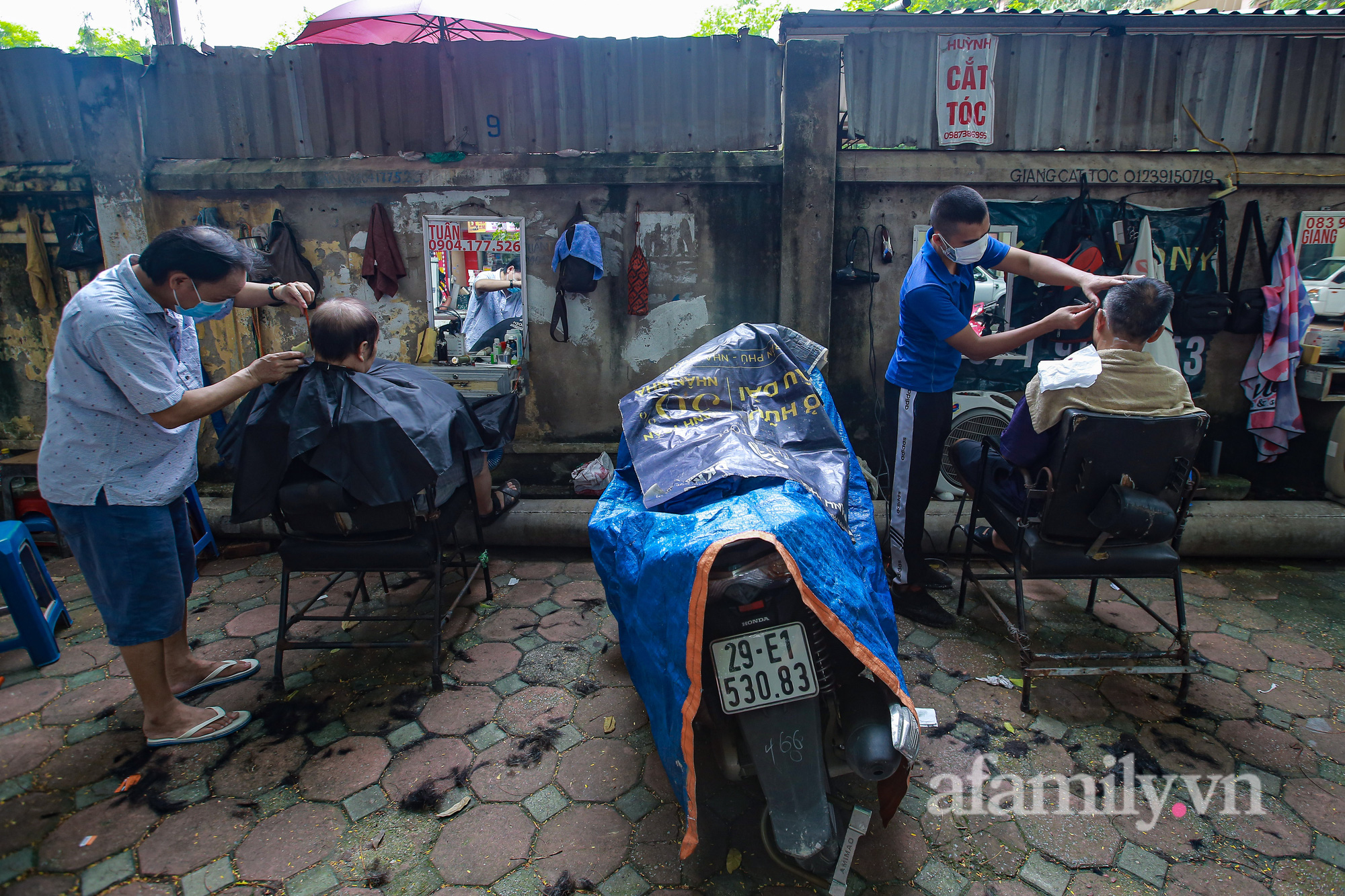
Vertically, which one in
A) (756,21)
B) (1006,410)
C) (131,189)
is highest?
(756,21)

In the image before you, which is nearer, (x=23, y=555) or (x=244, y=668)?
(x=244, y=668)

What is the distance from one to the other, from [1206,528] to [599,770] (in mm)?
3654

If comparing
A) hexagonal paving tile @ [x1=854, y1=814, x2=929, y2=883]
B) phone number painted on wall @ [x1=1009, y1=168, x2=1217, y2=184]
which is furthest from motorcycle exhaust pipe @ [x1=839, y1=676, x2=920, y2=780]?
phone number painted on wall @ [x1=1009, y1=168, x2=1217, y2=184]

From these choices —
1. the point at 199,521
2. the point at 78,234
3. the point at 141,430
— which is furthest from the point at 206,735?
the point at 78,234

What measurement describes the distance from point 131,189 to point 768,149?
429cm

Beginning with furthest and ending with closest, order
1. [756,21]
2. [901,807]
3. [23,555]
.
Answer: [756,21] < [23,555] < [901,807]

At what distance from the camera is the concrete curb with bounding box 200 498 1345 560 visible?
3.82 m

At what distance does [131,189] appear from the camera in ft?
14.9

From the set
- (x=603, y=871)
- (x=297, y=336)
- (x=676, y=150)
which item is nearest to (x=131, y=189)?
(x=297, y=336)

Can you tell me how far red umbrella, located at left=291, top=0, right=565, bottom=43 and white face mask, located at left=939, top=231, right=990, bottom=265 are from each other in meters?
4.49

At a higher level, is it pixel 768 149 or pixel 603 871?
pixel 768 149

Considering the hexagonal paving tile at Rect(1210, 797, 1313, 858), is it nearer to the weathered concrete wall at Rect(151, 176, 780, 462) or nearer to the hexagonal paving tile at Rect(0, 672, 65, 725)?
the weathered concrete wall at Rect(151, 176, 780, 462)

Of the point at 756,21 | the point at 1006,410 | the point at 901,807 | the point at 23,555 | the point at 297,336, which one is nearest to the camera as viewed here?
the point at 901,807

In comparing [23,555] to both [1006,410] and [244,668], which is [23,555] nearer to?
[244,668]
